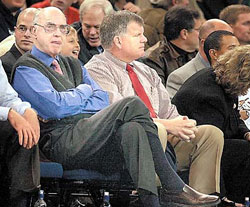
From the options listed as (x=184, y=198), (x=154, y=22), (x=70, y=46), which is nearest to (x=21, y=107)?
(x=184, y=198)

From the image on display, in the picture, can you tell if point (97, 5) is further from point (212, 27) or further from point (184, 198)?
point (184, 198)

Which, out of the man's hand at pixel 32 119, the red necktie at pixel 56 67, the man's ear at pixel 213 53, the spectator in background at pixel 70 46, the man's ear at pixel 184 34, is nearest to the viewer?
the man's hand at pixel 32 119

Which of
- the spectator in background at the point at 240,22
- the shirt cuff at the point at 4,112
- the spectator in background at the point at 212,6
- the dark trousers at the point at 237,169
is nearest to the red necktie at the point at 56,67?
the shirt cuff at the point at 4,112

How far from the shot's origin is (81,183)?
18.6 ft

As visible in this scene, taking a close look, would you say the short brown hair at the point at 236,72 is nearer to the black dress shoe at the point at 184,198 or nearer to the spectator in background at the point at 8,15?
the black dress shoe at the point at 184,198

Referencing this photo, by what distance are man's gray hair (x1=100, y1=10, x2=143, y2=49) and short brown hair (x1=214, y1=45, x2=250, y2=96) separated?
2.25 ft

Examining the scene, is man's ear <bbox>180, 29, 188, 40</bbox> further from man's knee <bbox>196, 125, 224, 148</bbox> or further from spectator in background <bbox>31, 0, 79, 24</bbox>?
man's knee <bbox>196, 125, 224, 148</bbox>

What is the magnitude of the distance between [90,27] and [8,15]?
30.6 inches

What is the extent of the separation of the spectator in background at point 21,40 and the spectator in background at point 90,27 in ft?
2.91

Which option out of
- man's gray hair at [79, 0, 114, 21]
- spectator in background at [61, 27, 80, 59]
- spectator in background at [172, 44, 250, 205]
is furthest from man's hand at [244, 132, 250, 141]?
man's gray hair at [79, 0, 114, 21]

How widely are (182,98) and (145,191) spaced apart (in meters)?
1.43

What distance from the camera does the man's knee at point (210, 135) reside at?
20.5 feet

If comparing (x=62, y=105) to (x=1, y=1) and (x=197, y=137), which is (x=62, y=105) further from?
(x=1, y=1)

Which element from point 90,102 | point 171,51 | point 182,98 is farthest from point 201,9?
point 90,102
